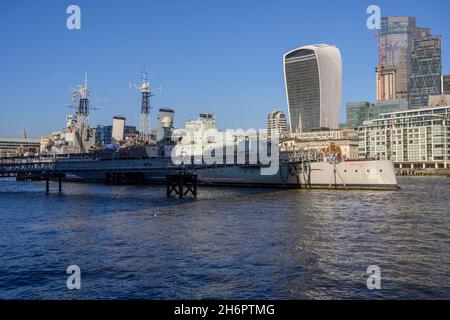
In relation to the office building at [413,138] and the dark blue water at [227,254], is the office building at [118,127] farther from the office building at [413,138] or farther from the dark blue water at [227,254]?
the dark blue water at [227,254]

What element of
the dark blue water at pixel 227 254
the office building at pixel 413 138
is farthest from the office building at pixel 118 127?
the dark blue water at pixel 227 254

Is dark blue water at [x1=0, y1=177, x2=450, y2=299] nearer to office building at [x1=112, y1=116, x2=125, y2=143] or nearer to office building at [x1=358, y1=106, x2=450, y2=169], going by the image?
office building at [x1=112, y1=116, x2=125, y2=143]

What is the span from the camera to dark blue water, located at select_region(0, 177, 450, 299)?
16062 millimetres

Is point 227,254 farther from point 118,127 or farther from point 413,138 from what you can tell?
point 413,138

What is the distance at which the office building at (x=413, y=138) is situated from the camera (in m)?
157

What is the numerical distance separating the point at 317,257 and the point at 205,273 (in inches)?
247

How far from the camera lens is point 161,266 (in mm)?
19453

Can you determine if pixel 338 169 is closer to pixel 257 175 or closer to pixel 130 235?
pixel 257 175

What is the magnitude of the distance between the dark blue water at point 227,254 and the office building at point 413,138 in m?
133

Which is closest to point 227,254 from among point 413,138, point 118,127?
point 118,127

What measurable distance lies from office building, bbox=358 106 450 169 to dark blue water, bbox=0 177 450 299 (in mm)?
132676

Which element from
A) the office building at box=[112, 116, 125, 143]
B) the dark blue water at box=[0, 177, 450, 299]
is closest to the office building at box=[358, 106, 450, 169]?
the office building at box=[112, 116, 125, 143]

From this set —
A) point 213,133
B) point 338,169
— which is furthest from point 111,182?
point 338,169
